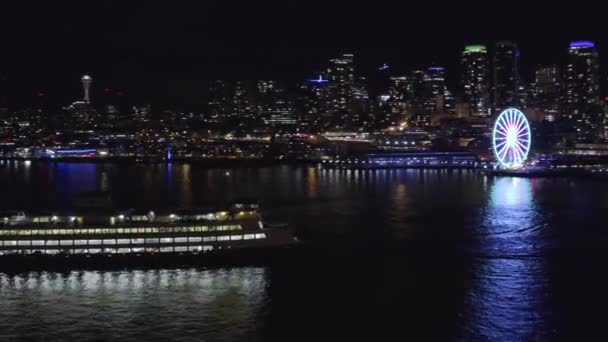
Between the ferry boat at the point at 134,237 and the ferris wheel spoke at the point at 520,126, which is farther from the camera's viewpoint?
the ferris wheel spoke at the point at 520,126

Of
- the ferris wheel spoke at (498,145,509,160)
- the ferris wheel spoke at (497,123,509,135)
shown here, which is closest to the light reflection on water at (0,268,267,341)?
the ferris wheel spoke at (498,145,509,160)

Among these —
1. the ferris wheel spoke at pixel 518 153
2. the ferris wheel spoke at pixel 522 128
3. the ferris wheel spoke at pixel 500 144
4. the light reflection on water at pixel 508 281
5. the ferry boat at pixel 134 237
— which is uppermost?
the ferris wheel spoke at pixel 522 128

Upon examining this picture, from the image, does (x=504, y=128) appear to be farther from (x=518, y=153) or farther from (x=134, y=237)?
(x=134, y=237)

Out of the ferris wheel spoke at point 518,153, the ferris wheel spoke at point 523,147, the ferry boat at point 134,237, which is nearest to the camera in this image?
the ferry boat at point 134,237

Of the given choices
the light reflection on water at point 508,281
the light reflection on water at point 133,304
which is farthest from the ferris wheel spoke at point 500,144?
the light reflection on water at point 133,304

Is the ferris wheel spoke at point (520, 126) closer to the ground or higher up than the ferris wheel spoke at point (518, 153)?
higher up

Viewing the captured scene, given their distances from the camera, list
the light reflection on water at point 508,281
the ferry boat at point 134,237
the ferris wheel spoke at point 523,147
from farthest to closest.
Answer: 1. the ferris wheel spoke at point 523,147
2. the ferry boat at point 134,237
3. the light reflection on water at point 508,281

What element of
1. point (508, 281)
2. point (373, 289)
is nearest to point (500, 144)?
point (508, 281)

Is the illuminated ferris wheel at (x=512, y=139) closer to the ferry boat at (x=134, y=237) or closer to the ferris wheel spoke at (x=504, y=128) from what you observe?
the ferris wheel spoke at (x=504, y=128)
